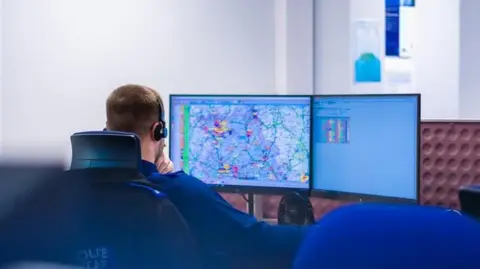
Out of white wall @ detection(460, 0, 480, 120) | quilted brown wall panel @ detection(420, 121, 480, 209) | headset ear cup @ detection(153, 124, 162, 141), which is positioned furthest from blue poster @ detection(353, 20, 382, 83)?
headset ear cup @ detection(153, 124, 162, 141)

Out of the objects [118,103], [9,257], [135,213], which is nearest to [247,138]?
[118,103]

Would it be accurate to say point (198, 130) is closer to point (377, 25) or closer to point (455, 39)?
point (377, 25)

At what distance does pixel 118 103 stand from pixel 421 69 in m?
2.30

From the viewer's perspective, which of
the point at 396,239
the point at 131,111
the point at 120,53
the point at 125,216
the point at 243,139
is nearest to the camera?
the point at 396,239

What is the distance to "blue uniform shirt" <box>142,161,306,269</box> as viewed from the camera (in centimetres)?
175

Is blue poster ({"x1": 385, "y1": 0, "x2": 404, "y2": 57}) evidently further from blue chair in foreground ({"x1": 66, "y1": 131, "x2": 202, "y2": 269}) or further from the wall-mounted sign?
blue chair in foreground ({"x1": 66, "y1": 131, "x2": 202, "y2": 269})

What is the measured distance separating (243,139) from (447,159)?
683 mm

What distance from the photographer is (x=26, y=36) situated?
10.4 ft

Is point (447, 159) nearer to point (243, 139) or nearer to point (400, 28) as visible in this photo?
point (243, 139)

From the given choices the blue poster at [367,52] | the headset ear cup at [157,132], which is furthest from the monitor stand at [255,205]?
the blue poster at [367,52]

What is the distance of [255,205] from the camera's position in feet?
8.28

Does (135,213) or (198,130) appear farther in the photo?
(198,130)

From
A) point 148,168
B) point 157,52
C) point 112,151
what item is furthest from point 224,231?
point 157,52

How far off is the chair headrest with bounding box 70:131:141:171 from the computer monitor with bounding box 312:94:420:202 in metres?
0.82
